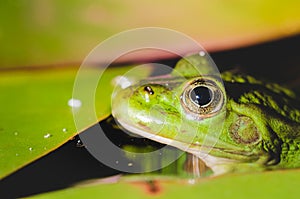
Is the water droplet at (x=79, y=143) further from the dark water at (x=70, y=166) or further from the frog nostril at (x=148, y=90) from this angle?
the frog nostril at (x=148, y=90)

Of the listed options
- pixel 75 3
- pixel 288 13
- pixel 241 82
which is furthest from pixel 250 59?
pixel 75 3

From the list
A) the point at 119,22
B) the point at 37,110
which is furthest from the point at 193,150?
the point at 119,22

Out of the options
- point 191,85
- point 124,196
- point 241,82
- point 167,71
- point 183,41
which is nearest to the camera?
point 124,196

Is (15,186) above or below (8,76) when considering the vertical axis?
below

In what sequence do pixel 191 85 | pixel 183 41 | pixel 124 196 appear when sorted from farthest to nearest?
pixel 183 41 < pixel 191 85 < pixel 124 196

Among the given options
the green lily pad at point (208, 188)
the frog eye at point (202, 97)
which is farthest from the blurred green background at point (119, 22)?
the green lily pad at point (208, 188)

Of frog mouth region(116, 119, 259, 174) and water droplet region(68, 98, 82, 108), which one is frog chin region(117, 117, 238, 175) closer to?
frog mouth region(116, 119, 259, 174)

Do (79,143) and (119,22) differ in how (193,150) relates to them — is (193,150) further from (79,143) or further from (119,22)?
(119,22)

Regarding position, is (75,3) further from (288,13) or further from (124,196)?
(124,196)
